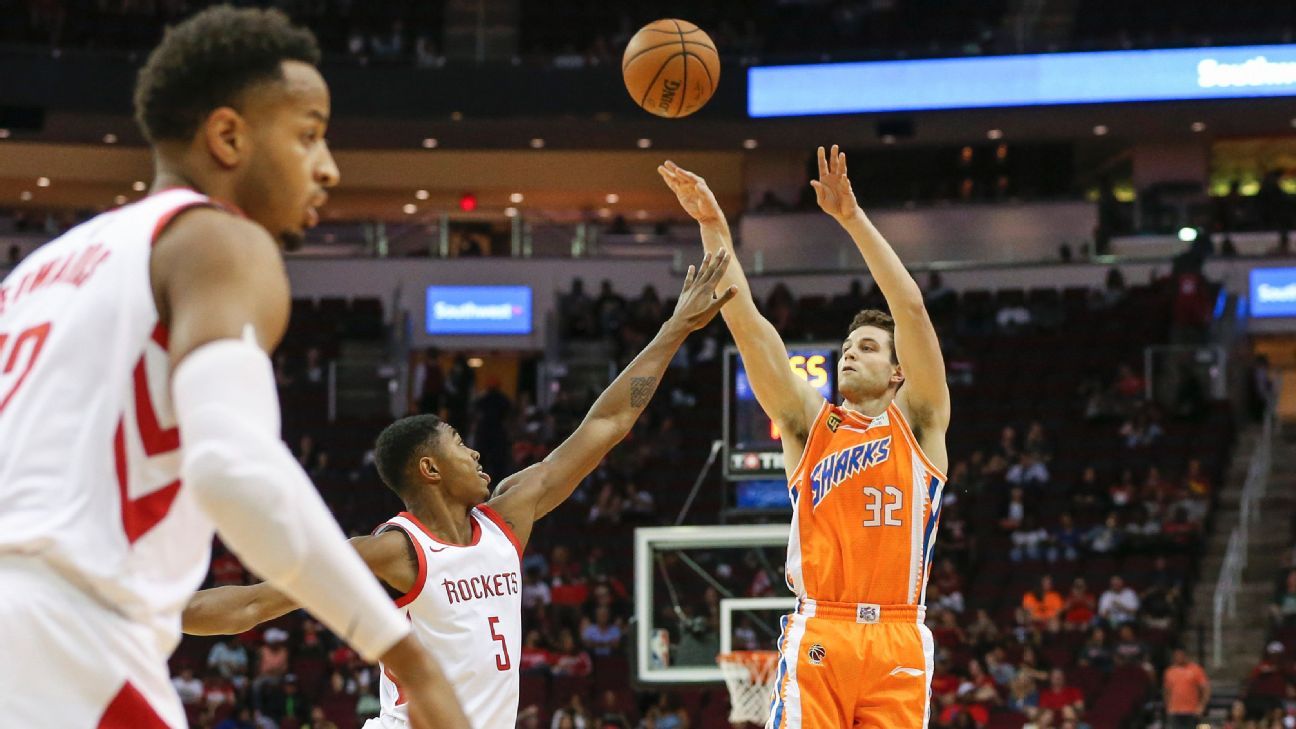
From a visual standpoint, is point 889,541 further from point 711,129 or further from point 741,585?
point 711,129

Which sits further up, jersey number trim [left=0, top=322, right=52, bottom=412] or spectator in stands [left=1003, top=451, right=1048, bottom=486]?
jersey number trim [left=0, top=322, right=52, bottom=412]

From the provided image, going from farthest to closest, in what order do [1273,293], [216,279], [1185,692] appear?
[1273,293] → [1185,692] → [216,279]

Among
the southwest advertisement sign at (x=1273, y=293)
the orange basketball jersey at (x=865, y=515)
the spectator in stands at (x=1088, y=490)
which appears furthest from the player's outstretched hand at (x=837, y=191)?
the southwest advertisement sign at (x=1273, y=293)

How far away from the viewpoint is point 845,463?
5.90m

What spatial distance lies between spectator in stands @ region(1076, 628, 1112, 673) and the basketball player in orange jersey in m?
11.2

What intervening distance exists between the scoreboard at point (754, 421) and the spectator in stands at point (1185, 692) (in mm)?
5387

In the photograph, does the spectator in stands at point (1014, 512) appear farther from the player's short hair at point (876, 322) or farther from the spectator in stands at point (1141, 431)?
the player's short hair at point (876, 322)

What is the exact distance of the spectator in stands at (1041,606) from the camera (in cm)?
1730

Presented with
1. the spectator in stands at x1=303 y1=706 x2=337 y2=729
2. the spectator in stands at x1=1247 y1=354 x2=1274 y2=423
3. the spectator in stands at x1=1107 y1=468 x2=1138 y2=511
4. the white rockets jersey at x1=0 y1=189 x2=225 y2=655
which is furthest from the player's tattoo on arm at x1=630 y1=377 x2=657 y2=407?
the spectator in stands at x1=1247 y1=354 x2=1274 y2=423

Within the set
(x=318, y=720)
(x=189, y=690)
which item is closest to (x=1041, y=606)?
(x=318, y=720)

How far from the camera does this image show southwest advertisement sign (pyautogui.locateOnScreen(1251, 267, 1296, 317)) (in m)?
24.0

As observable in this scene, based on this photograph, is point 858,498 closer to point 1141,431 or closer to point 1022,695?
point 1022,695

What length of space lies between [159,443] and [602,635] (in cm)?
1588

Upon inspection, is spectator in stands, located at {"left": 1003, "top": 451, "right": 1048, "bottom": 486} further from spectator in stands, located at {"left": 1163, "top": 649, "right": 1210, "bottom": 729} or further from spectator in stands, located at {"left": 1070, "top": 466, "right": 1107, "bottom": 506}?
spectator in stands, located at {"left": 1163, "top": 649, "right": 1210, "bottom": 729}
